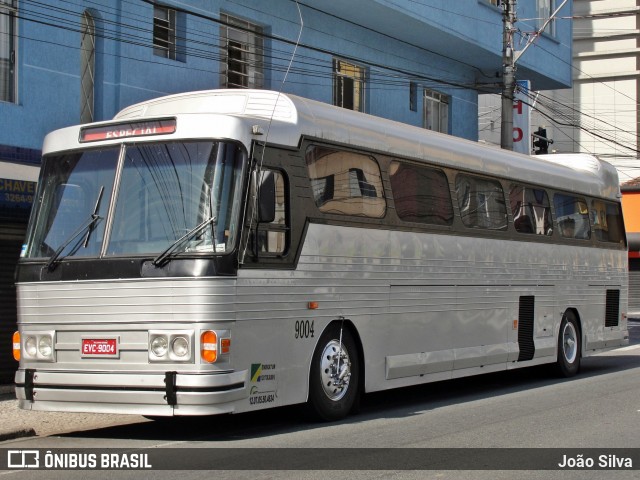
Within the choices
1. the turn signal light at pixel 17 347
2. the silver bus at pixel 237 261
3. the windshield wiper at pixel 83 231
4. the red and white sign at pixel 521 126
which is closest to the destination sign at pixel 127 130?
the silver bus at pixel 237 261

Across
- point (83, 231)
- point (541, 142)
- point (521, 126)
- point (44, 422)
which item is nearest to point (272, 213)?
point (83, 231)

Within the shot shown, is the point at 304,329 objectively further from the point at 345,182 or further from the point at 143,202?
the point at 143,202

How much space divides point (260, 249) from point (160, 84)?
782cm

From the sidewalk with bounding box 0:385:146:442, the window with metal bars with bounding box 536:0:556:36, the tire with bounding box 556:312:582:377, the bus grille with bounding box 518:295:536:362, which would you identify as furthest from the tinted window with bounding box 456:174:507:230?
the window with metal bars with bounding box 536:0:556:36

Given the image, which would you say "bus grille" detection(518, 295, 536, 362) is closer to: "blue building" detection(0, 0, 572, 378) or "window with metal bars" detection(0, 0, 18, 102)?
"blue building" detection(0, 0, 572, 378)

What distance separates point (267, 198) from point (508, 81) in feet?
46.5

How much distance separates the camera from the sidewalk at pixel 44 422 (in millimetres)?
10531

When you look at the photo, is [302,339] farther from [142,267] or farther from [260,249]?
[142,267]

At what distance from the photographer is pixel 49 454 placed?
9.12 metres

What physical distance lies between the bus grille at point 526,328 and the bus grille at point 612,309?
10.7 ft

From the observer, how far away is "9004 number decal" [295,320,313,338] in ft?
34.0

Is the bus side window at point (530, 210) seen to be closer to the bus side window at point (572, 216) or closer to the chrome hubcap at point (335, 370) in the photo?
the bus side window at point (572, 216)

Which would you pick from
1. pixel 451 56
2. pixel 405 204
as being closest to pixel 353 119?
pixel 405 204

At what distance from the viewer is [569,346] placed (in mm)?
16719
